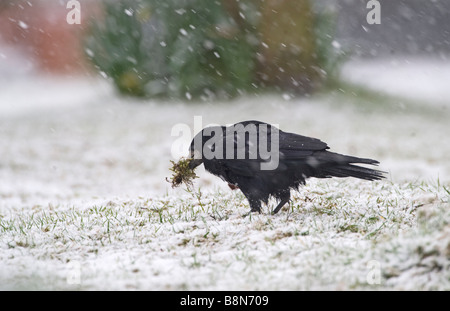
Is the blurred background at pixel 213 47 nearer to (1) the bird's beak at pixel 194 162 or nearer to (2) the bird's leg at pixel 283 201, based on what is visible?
(1) the bird's beak at pixel 194 162

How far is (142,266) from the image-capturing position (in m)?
4.38

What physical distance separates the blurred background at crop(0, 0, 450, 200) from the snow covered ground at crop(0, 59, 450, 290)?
0.09 m

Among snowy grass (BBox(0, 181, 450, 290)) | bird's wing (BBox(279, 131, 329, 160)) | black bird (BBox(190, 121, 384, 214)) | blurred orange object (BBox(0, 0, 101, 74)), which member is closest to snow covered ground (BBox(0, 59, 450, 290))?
snowy grass (BBox(0, 181, 450, 290))

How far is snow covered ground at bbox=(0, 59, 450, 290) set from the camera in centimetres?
400

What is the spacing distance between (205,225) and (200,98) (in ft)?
38.8

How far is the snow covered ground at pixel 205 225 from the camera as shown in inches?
158

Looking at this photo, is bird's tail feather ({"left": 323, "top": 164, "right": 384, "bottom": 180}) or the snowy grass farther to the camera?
bird's tail feather ({"left": 323, "top": 164, "right": 384, "bottom": 180})

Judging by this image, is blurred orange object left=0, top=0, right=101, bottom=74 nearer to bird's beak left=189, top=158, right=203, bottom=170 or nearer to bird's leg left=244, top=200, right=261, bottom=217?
bird's beak left=189, top=158, right=203, bottom=170

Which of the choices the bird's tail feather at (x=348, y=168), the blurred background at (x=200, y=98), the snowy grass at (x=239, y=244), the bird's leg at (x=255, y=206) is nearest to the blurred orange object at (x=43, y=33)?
the blurred background at (x=200, y=98)

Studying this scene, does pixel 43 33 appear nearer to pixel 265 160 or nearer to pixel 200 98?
pixel 200 98

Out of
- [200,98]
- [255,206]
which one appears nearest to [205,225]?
[255,206]

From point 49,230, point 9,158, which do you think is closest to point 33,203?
point 49,230

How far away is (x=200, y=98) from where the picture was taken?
16812mm

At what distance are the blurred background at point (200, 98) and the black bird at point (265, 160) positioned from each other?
186 inches
